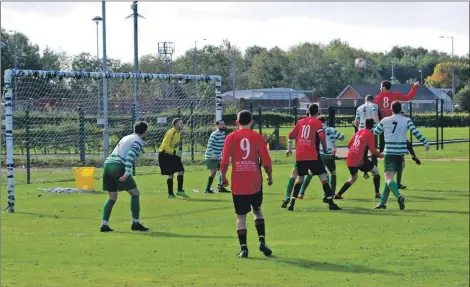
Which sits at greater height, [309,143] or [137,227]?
[309,143]

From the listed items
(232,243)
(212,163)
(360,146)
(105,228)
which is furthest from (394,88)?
(232,243)

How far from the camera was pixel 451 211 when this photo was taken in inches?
656

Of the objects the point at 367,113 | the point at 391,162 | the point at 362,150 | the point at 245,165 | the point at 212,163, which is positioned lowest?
the point at 212,163

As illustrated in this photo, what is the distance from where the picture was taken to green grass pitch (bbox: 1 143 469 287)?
10242 mm

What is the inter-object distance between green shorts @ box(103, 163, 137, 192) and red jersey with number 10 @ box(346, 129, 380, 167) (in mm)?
5490

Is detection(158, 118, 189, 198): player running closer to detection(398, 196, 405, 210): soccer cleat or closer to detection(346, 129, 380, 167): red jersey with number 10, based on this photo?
detection(346, 129, 380, 167): red jersey with number 10

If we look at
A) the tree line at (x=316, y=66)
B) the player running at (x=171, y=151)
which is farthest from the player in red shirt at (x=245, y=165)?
the tree line at (x=316, y=66)

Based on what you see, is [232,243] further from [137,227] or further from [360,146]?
[360,146]

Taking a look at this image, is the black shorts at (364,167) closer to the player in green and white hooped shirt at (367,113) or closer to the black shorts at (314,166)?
the black shorts at (314,166)

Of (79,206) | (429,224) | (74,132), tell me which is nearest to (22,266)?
(429,224)

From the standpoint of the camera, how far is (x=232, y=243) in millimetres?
13125

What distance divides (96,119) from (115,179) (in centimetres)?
1654

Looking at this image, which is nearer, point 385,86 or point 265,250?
point 265,250

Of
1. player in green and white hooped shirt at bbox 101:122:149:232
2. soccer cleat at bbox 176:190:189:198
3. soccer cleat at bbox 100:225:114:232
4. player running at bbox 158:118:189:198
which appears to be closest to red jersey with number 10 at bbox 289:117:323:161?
player in green and white hooped shirt at bbox 101:122:149:232
